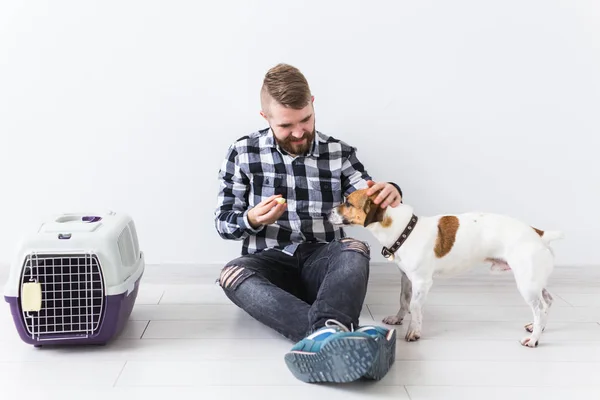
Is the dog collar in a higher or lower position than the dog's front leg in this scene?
higher

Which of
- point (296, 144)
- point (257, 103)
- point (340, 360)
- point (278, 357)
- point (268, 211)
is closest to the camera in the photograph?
point (340, 360)

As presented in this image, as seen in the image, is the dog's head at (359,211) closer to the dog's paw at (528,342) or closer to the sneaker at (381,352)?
the sneaker at (381,352)

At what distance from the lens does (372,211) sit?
173cm

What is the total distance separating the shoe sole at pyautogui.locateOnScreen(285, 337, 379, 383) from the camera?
4.40ft

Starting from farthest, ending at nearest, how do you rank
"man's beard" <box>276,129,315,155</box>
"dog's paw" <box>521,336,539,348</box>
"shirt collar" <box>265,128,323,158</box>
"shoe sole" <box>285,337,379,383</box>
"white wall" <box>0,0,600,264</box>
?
"white wall" <box>0,0,600,264</box>
"shirt collar" <box>265,128,323,158</box>
"man's beard" <box>276,129,315,155</box>
"dog's paw" <box>521,336,539,348</box>
"shoe sole" <box>285,337,379,383</box>

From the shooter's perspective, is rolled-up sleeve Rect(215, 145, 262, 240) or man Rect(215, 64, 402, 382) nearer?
man Rect(215, 64, 402, 382)

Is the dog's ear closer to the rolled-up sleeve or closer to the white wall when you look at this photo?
the rolled-up sleeve

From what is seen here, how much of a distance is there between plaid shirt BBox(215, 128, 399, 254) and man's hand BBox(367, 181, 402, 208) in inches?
7.5

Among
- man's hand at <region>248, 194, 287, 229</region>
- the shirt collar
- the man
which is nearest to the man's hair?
the man

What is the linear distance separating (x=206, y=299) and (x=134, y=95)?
0.69m

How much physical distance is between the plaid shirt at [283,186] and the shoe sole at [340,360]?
553mm

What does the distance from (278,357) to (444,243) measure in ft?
1.74

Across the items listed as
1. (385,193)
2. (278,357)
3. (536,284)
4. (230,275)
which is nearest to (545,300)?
(536,284)

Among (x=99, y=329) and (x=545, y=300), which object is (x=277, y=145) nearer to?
(x=99, y=329)
